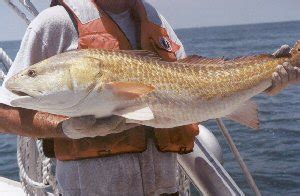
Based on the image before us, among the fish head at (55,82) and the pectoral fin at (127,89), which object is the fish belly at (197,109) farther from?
the fish head at (55,82)

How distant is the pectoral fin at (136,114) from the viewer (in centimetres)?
246

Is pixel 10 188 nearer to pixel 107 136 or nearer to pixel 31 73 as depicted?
pixel 107 136

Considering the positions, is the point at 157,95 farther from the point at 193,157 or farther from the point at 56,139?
the point at 193,157

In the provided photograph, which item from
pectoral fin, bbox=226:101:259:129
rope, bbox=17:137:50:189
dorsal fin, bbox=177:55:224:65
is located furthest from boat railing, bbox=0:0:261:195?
dorsal fin, bbox=177:55:224:65

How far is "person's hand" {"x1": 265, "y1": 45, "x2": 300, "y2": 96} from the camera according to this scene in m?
3.25

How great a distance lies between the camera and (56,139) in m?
2.89

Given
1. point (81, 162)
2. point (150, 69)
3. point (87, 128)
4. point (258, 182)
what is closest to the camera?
point (87, 128)

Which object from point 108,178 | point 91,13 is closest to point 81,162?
point 108,178

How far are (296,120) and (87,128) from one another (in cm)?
1526

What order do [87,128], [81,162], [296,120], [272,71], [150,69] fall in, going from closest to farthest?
[87,128], [150,69], [81,162], [272,71], [296,120]

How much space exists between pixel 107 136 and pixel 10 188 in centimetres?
308

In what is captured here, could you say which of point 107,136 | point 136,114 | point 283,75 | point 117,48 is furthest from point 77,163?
point 283,75

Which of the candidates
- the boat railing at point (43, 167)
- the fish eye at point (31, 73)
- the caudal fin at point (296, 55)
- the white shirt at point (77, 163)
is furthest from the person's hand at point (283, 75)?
the fish eye at point (31, 73)

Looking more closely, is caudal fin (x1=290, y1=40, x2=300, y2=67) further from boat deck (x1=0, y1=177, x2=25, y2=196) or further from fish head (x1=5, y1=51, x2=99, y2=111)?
boat deck (x1=0, y1=177, x2=25, y2=196)
